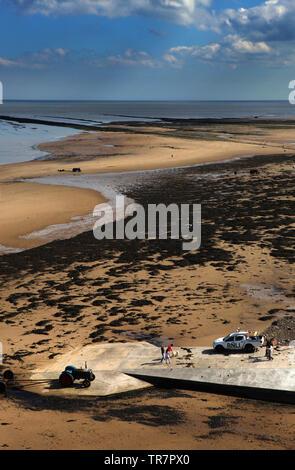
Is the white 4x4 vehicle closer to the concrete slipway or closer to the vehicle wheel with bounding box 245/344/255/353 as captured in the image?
the vehicle wheel with bounding box 245/344/255/353

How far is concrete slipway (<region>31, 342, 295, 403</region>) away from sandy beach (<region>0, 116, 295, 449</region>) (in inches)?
29.0

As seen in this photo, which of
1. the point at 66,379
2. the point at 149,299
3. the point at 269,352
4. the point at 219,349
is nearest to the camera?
the point at 66,379

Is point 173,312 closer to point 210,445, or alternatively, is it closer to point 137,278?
point 137,278

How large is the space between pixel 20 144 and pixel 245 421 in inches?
5186

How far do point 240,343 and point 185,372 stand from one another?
3.90 meters

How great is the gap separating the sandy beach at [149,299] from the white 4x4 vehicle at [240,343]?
227 centimetres

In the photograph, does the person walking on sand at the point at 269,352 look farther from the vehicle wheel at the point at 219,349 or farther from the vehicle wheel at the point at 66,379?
the vehicle wheel at the point at 66,379

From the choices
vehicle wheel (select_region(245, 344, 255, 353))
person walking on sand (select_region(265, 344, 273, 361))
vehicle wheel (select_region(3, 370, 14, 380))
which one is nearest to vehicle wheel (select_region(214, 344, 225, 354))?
vehicle wheel (select_region(245, 344, 255, 353))

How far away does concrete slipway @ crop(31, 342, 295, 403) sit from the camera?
23375mm

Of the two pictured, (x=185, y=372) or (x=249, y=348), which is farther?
(x=249, y=348)

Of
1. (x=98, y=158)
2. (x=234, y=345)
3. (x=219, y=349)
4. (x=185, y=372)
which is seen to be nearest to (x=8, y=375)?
(x=185, y=372)

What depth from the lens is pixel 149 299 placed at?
3544cm

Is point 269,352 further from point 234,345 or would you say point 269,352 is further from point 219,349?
point 219,349

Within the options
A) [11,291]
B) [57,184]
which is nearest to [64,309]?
[11,291]
